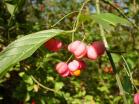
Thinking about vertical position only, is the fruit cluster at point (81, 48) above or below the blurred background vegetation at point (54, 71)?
above

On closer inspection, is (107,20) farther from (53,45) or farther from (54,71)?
(54,71)

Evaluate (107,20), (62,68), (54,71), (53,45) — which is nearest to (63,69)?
(62,68)

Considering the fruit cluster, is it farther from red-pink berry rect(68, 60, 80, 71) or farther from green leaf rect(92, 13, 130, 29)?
green leaf rect(92, 13, 130, 29)

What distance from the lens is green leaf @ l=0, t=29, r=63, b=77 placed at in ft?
2.78

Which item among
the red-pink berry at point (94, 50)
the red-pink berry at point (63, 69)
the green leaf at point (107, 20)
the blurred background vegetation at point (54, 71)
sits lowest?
the blurred background vegetation at point (54, 71)

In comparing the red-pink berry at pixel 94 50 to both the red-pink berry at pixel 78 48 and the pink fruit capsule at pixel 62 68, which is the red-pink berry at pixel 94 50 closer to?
the red-pink berry at pixel 78 48

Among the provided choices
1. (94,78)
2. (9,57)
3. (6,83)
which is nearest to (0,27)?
(6,83)

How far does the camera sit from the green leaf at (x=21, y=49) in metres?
0.85

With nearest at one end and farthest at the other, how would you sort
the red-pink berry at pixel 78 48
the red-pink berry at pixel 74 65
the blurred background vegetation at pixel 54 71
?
1. the red-pink berry at pixel 78 48
2. the red-pink berry at pixel 74 65
3. the blurred background vegetation at pixel 54 71

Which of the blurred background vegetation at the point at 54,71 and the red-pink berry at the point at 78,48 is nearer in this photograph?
the red-pink berry at the point at 78,48

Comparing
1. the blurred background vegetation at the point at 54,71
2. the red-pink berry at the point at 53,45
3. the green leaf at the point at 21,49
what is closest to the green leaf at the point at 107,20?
the green leaf at the point at 21,49

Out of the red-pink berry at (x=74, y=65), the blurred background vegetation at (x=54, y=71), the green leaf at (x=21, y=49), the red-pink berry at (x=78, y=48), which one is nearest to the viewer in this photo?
the green leaf at (x=21, y=49)

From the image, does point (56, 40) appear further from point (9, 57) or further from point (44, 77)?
point (44, 77)

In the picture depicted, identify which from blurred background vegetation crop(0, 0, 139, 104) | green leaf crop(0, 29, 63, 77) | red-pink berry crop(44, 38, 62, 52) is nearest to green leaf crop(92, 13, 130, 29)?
green leaf crop(0, 29, 63, 77)
